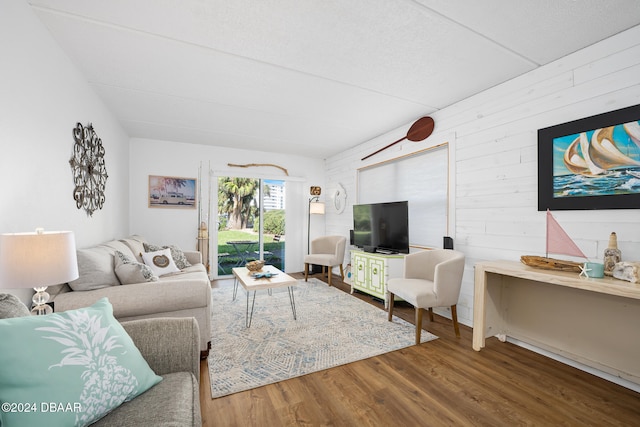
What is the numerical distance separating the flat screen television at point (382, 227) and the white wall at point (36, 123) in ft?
11.2

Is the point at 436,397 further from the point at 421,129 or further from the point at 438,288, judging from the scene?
the point at 421,129

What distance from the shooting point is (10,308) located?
42.1 inches

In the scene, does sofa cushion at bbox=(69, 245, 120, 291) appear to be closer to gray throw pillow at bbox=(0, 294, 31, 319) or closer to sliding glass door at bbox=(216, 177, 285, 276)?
gray throw pillow at bbox=(0, 294, 31, 319)

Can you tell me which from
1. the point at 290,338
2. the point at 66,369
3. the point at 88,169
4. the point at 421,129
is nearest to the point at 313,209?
the point at 421,129

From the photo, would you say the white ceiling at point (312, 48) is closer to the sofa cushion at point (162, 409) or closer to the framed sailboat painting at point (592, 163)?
the framed sailboat painting at point (592, 163)

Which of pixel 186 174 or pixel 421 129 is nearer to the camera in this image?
pixel 421 129

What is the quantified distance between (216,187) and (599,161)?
504 centimetres

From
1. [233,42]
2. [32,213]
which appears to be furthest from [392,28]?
[32,213]

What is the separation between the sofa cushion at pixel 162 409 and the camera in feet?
3.03

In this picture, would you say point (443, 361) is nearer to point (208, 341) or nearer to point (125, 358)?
point (208, 341)

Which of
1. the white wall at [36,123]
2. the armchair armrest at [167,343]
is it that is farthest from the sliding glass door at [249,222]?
the armchair armrest at [167,343]

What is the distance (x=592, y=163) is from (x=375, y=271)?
2.40m

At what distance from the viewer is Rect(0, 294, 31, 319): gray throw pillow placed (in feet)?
3.38

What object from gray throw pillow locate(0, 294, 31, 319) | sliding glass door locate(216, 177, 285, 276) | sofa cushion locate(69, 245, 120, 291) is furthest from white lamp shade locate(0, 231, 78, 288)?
sliding glass door locate(216, 177, 285, 276)
